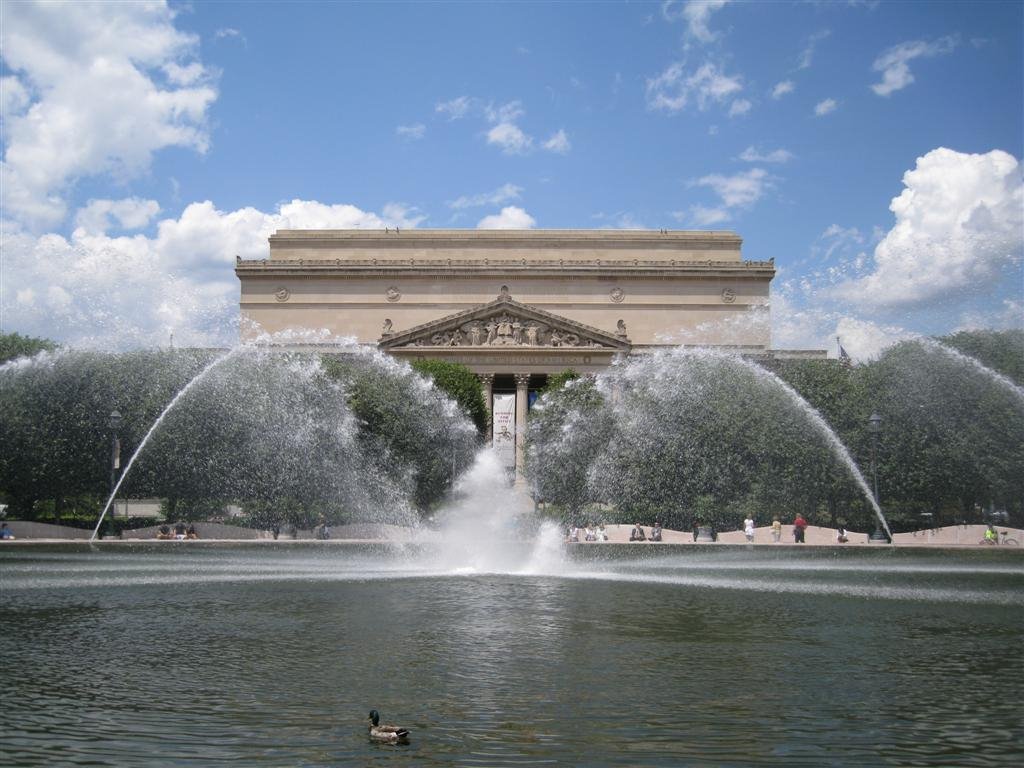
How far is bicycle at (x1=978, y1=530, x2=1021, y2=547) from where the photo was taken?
136 ft

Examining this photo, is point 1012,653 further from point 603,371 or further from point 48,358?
point 603,371

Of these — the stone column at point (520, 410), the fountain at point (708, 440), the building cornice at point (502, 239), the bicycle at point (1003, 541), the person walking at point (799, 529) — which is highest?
the building cornice at point (502, 239)

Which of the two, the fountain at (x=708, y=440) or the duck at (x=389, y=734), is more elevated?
the fountain at (x=708, y=440)

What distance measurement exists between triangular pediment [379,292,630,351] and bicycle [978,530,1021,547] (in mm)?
35218

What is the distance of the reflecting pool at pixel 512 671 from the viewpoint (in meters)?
8.59

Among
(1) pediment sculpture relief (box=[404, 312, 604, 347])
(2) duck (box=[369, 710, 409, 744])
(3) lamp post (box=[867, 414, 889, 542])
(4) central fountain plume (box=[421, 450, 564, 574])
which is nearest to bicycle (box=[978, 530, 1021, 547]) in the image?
(3) lamp post (box=[867, 414, 889, 542])

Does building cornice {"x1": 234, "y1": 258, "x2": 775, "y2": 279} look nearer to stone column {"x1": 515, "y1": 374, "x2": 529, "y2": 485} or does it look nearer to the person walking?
stone column {"x1": 515, "y1": 374, "x2": 529, "y2": 485}

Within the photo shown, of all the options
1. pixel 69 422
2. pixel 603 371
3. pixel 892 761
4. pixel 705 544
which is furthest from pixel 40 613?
pixel 603 371

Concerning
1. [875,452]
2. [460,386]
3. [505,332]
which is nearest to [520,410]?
[505,332]

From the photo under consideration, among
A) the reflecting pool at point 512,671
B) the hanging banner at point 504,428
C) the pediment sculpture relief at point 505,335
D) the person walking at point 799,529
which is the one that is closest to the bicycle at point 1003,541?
the person walking at point 799,529

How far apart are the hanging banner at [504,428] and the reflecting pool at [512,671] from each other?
47669 mm

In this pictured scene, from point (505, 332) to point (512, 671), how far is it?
6532cm

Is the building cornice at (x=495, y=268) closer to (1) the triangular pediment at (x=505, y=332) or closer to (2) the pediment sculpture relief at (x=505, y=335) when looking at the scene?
(1) the triangular pediment at (x=505, y=332)

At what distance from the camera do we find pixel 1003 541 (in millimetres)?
43031
